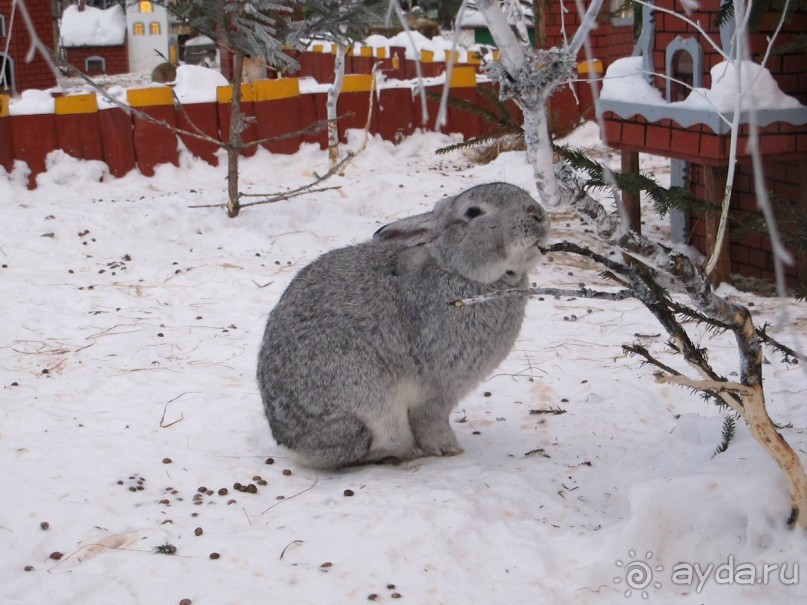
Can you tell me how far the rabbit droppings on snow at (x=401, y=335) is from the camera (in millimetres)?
4121

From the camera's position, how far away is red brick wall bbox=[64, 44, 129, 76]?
2516cm

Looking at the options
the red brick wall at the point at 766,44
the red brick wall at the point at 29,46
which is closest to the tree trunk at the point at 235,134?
the red brick wall at the point at 766,44

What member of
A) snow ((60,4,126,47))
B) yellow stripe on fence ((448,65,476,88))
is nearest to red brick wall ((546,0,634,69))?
yellow stripe on fence ((448,65,476,88))

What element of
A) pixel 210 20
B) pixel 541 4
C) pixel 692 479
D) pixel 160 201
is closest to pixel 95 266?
pixel 160 201

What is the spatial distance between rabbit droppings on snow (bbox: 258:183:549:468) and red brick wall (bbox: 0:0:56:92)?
1852cm

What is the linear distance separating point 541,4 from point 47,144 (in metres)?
7.00

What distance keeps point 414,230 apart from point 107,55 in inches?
918

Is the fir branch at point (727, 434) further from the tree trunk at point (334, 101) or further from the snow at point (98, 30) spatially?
the snow at point (98, 30)

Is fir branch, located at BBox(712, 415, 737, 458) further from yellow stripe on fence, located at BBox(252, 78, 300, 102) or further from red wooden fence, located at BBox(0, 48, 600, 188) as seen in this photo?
yellow stripe on fence, located at BBox(252, 78, 300, 102)

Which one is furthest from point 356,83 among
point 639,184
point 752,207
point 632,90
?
point 639,184

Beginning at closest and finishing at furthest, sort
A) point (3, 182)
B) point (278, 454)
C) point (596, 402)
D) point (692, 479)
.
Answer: point (692, 479)
point (278, 454)
point (596, 402)
point (3, 182)

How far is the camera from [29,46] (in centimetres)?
2125

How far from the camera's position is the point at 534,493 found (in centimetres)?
386

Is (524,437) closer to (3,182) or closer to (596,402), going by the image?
(596,402)
